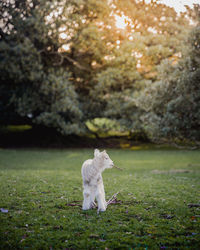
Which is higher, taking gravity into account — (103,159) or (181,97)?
(181,97)

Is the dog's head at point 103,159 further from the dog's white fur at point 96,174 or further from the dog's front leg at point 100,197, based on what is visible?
the dog's front leg at point 100,197

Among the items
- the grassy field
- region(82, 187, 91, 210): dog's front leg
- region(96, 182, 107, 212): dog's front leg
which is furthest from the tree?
region(82, 187, 91, 210): dog's front leg

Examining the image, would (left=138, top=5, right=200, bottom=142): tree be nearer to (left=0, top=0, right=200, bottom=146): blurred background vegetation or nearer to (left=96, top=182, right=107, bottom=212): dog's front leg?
(left=0, top=0, right=200, bottom=146): blurred background vegetation

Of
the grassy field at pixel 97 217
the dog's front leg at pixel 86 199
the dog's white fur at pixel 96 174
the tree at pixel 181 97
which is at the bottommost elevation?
the grassy field at pixel 97 217

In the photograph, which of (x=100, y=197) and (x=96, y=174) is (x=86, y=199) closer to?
(x=100, y=197)

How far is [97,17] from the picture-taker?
88.7 feet

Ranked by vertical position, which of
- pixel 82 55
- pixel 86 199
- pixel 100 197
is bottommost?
pixel 86 199

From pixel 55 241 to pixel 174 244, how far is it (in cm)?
255

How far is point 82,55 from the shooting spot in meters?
29.9

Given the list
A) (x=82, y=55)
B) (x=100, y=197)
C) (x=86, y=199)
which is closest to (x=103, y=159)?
(x=100, y=197)

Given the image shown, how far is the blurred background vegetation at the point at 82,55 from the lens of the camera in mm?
24094

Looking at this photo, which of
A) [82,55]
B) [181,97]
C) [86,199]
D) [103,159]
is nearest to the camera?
[103,159]

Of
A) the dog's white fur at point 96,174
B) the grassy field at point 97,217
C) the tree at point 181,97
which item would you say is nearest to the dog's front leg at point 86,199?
the dog's white fur at point 96,174

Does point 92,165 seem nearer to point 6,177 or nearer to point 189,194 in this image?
point 189,194
